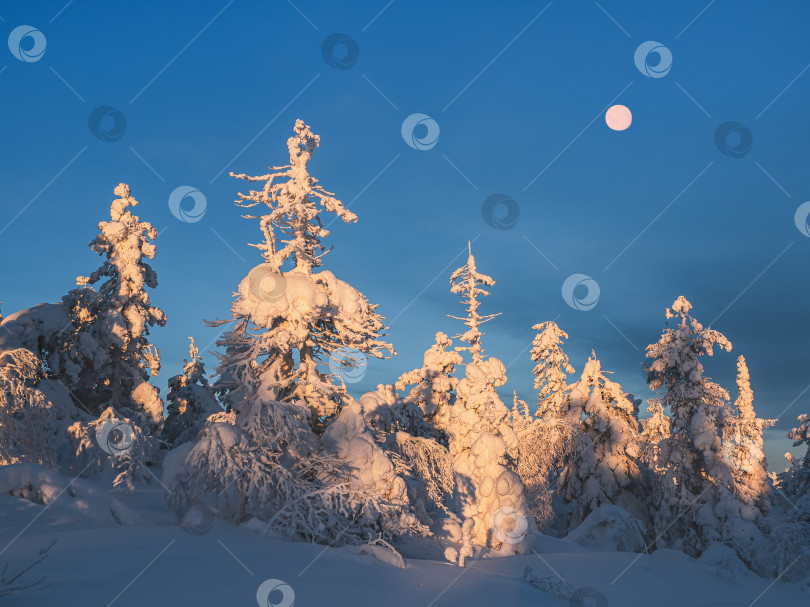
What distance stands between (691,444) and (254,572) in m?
18.0

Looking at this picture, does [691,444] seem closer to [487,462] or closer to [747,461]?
[747,461]

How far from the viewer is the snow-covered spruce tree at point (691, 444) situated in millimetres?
20688

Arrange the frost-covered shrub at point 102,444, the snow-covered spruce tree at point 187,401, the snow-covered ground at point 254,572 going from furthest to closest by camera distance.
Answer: the snow-covered spruce tree at point 187,401 → the frost-covered shrub at point 102,444 → the snow-covered ground at point 254,572

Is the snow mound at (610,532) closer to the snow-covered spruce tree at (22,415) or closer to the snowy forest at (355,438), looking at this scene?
the snowy forest at (355,438)

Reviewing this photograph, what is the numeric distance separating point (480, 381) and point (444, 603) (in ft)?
46.8

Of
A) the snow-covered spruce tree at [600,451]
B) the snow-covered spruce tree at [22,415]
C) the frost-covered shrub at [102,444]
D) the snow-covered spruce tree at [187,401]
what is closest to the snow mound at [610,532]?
the snow-covered spruce tree at [600,451]

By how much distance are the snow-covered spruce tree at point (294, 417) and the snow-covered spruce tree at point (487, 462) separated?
4.32m

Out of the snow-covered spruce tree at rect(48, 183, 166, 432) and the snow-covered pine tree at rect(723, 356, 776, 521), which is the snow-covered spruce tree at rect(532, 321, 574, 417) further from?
the snow-covered spruce tree at rect(48, 183, 166, 432)

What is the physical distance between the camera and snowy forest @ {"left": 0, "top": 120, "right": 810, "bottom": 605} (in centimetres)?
1240

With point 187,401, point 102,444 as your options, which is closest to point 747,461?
point 102,444

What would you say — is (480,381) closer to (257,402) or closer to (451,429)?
(451,429)

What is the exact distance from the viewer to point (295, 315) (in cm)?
1521

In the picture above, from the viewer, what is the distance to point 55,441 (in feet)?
74.7

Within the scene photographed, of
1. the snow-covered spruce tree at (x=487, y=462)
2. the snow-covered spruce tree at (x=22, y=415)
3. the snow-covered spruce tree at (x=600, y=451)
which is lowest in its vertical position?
the snow-covered spruce tree at (x=22, y=415)
